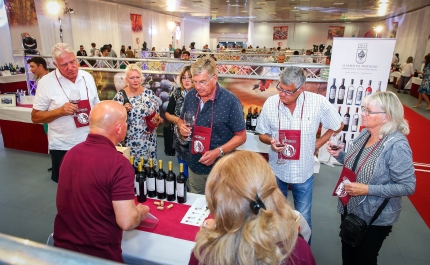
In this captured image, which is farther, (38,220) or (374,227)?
(38,220)

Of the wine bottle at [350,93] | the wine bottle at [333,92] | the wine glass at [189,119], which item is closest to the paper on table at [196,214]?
the wine glass at [189,119]

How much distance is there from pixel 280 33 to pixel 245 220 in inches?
1068

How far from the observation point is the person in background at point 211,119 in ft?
7.27

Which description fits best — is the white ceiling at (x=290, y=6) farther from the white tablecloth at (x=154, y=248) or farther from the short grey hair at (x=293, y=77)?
the white tablecloth at (x=154, y=248)

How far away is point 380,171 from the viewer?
1.79 metres

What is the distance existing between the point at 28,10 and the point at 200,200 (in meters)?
12.6

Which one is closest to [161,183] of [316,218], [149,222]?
[149,222]

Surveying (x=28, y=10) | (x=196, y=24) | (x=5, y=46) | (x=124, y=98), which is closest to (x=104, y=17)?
(x=28, y=10)

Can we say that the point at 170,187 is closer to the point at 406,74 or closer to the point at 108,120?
the point at 108,120

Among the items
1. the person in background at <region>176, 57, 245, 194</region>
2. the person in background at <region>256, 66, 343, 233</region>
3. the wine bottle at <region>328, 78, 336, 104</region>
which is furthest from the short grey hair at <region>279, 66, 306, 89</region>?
the wine bottle at <region>328, 78, 336, 104</region>

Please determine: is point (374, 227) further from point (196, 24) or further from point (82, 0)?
point (196, 24)

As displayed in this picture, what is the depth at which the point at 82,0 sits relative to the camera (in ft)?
44.5

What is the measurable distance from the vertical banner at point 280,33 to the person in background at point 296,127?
25.4 metres

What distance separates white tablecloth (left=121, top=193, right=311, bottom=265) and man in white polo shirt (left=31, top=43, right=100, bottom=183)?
53.7 inches
